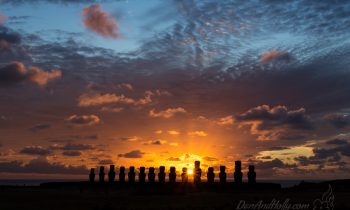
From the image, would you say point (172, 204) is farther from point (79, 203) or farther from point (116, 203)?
point (79, 203)

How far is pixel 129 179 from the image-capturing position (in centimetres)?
4350

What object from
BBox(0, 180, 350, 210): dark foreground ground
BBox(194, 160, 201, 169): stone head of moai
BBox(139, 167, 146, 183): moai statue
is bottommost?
BBox(0, 180, 350, 210): dark foreground ground

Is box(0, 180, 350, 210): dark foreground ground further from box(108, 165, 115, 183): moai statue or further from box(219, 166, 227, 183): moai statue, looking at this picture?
box(108, 165, 115, 183): moai statue

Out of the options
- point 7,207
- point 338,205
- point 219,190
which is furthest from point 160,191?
point 338,205

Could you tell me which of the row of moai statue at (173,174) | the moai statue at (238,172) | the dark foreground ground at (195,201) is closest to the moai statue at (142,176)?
the row of moai statue at (173,174)

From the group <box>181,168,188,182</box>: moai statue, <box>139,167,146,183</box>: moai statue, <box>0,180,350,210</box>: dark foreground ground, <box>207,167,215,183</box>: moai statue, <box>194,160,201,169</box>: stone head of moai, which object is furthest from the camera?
<box>139,167,146,183</box>: moai statue

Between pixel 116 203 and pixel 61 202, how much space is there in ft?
12.2

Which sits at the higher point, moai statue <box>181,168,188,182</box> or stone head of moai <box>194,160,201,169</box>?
stone head of moai <box>194,160,201,169</box>

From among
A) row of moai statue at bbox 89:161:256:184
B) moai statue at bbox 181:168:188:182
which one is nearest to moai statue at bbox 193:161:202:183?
row of moai statue at bbox 89:161:256:184

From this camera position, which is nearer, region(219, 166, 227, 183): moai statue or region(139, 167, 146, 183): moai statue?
region(219, 166, 227, 183): moai statue

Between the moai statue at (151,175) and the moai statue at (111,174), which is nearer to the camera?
the moai statue at (151,175)

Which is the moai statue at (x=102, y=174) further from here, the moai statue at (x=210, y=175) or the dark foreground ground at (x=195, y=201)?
the moai statue at (x=210, y=175)

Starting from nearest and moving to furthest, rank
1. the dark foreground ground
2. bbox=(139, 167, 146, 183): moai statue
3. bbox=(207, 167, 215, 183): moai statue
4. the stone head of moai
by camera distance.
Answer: the dark foreground ground < bbox=(207, 167, 215, 183): moai statue < the stone head of moai < bbox=(139, 167, 146, 183): moai statue

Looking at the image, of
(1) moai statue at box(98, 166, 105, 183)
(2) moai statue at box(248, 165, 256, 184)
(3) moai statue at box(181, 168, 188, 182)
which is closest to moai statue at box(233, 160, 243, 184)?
(2) moai statue at box(248, 165, 256, 184)
